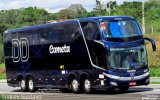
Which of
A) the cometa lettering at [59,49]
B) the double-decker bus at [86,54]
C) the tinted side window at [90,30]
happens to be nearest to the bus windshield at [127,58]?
the double-decker bus at [86,54]

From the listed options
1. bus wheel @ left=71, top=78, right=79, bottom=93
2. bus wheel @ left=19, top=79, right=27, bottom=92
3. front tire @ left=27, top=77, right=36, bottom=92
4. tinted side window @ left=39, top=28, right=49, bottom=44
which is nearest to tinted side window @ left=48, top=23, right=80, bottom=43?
tinted side window @ left=39, top=28, right=49, bottom=44

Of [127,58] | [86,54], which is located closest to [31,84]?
[86,54]

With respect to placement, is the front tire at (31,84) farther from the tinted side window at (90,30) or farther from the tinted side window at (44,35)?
the tinted side window at (90,30)

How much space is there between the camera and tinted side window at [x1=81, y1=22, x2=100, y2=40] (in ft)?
80.1

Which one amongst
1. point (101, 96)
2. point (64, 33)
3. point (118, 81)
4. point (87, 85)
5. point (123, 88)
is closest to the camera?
point (101, 96)

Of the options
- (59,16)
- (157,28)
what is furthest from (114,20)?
(59,16)

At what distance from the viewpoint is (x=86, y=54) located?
82.4ft

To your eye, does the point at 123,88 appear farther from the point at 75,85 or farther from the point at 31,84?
the point at 31,84

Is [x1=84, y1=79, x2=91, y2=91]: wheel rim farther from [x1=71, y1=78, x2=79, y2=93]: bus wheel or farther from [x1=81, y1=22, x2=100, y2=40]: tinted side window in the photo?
[x1=81, y1=22, x2=100, y2=40]: tinted side window

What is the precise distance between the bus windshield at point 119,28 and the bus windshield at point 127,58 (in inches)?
28.3

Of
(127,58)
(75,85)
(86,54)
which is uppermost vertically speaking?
(86,54)

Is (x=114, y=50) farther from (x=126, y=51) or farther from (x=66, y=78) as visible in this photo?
(x=66, y=78)

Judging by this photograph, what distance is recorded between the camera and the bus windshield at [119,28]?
24.2 m

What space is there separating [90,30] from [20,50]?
25.4 ft
